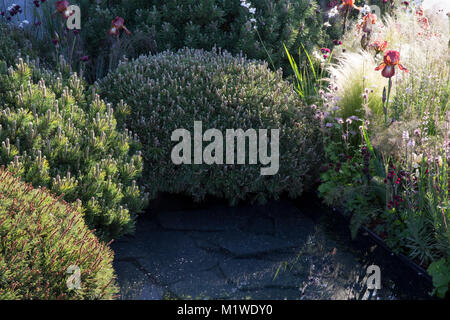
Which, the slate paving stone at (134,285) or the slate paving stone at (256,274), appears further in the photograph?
the slate paving stone at (256,274)

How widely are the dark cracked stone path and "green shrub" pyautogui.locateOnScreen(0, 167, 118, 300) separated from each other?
602mm

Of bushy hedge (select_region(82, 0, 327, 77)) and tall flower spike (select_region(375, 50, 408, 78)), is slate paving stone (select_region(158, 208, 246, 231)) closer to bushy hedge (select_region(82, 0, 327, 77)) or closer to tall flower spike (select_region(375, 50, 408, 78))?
tall flower spike (select_region(375, 50, 408, 78))

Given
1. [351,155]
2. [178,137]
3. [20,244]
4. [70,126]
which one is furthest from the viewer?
[351,155]

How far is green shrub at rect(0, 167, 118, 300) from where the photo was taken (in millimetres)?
2666

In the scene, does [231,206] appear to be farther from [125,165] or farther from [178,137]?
Answer: [125,165]

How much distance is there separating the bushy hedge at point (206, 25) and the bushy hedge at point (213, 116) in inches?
57.5

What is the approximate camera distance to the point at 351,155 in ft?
17.0

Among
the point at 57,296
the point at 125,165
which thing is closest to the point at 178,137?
A: the point at 125,165

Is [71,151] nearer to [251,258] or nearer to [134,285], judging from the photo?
[134,285]

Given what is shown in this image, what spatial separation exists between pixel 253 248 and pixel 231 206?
2.73 feet

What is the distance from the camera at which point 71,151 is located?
12.4 ft

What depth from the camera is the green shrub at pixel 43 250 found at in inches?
105

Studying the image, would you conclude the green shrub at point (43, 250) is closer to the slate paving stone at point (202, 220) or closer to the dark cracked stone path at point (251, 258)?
the dark cracked stone path at point (251, 258)

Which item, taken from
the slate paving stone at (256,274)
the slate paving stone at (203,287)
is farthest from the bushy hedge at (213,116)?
the slate paving stone at (203,287)
